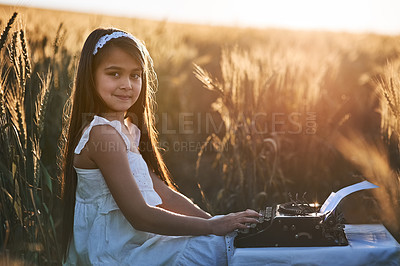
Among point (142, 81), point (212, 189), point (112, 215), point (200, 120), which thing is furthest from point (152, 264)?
point (200, 120)

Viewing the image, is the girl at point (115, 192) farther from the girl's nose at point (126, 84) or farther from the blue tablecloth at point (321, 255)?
the blue tablecloth at point (321, 255)

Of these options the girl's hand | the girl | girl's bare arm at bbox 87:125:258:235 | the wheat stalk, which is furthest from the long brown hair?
the girl's hand

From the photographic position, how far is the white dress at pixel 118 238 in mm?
1707

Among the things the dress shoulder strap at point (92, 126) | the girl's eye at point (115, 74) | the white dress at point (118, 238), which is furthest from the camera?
the girl's eye at point (115, 74)

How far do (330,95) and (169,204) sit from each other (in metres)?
2.84

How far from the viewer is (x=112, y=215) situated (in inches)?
73.3

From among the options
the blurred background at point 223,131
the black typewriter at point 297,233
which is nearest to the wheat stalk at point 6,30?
the blurred background at point 223,131

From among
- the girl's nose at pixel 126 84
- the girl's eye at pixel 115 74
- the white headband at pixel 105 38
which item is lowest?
the girl's nose at pixel 126 84

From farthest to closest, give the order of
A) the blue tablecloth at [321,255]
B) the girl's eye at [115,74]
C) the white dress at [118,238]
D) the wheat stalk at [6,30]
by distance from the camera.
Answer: the wheat stalk at [6,30]
the girl's eye at [115,74]
the white dress at [118,238]
the blue tablecloth at [321,255]

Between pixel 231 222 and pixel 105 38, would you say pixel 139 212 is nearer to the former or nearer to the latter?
pixel 231 222

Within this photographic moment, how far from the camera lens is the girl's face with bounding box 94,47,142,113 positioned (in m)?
1.90

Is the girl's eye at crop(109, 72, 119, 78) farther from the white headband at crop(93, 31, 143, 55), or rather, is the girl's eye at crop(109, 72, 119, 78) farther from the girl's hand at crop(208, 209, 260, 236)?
the girl's hand at crop(208, 209, 260, 236)

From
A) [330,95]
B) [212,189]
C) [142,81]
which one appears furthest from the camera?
[330,95]

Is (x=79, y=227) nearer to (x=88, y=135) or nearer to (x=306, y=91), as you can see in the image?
(x=88, y=135)
